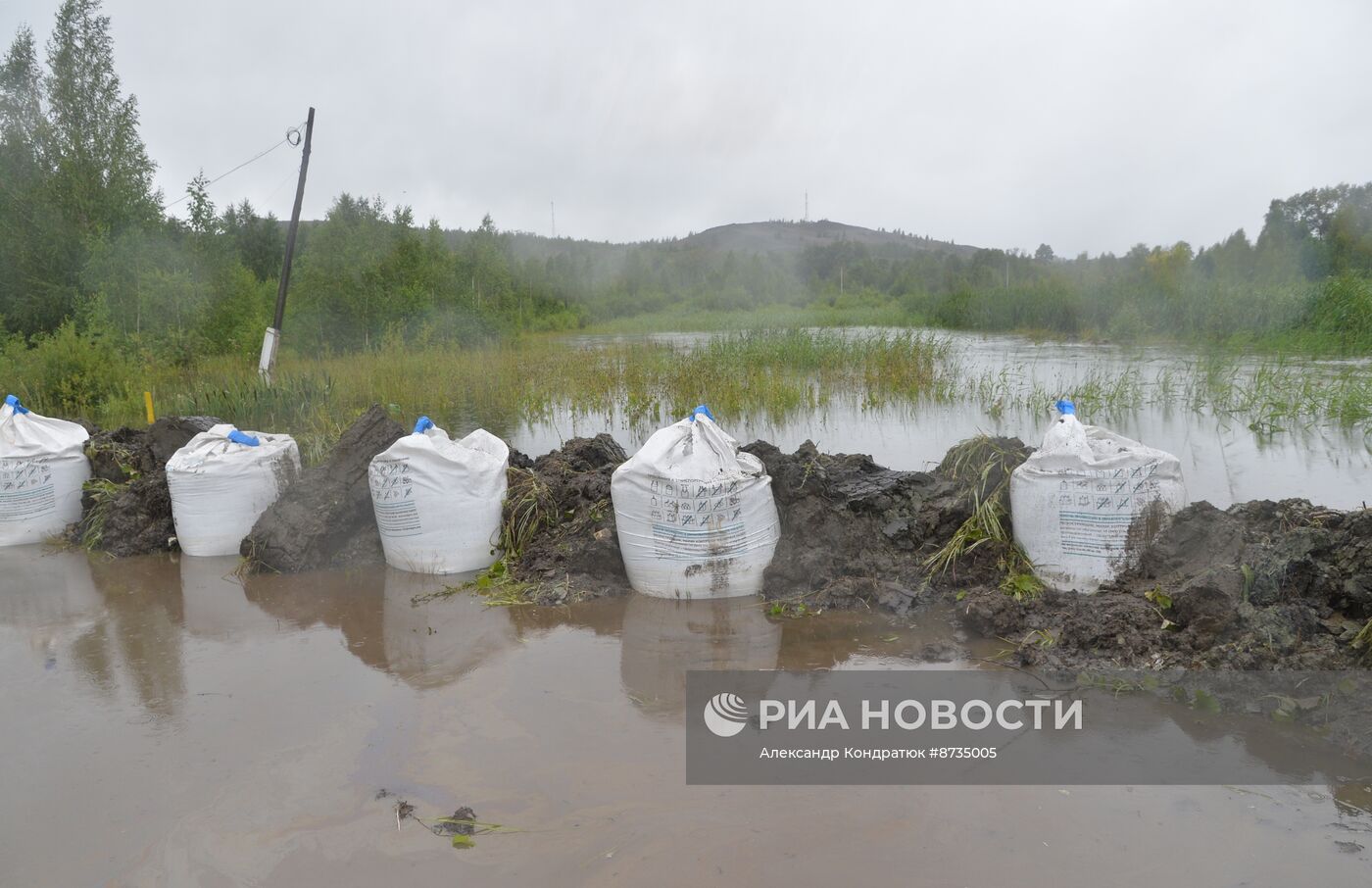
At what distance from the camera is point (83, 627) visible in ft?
14.4

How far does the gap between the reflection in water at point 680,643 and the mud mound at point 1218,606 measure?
0.91 meters

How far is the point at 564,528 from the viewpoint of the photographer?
493cm

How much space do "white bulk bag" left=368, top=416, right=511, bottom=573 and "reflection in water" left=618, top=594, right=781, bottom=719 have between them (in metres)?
1.03

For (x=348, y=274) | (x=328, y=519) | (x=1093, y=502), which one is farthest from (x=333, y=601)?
(x=348, y=274)

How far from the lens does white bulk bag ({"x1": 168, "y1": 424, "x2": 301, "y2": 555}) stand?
5.35 meters

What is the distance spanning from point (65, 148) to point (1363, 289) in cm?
2645

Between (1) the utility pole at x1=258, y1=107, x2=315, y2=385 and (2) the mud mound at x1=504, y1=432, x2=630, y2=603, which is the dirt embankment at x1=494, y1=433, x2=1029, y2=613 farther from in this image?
(1) the utility pole at x1=258, y1=107, x2=315, y2=385

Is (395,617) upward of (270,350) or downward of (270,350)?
downward

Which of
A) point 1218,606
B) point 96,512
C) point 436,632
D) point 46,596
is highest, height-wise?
point 1218,606

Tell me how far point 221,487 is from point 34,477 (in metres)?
1.62

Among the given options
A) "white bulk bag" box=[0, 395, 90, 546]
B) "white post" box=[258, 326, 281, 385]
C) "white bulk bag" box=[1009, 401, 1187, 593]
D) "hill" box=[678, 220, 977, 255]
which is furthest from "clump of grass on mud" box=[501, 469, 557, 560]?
"hill" box=[678, 220, 977, 255]

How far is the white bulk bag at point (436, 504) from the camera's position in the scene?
477cm

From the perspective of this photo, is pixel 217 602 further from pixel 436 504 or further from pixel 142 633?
pixel 436 504

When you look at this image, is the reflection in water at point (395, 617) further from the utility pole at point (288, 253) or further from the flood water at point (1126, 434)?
the utility pole at point (288, 253)
